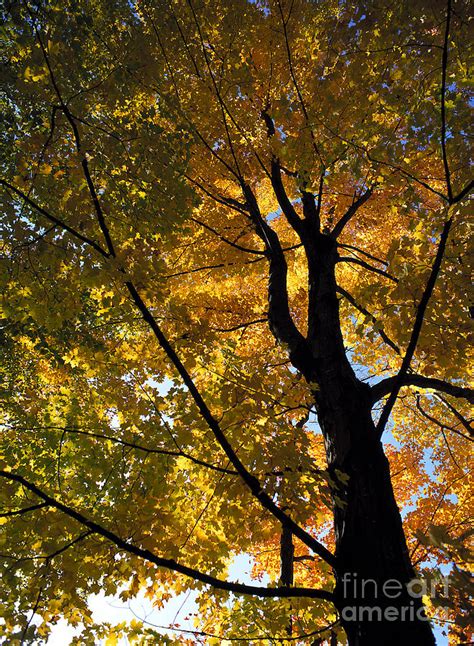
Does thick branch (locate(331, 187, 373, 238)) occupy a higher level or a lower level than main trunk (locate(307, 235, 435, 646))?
higher

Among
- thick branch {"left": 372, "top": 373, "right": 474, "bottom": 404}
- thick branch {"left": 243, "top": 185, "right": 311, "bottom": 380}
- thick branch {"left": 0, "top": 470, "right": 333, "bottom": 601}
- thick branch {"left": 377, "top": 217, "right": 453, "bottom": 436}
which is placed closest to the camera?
thick branch {"left": 0, "top": 470, "right": 333, "bottom": 601}

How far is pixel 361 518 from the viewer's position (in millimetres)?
2453

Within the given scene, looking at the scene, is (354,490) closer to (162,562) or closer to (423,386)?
(423,386)

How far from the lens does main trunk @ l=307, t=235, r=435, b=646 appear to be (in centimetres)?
206

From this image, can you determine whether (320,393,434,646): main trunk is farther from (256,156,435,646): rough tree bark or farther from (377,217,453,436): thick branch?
(377,217,453,436): thick branch

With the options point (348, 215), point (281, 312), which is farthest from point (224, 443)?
point (348, 215)

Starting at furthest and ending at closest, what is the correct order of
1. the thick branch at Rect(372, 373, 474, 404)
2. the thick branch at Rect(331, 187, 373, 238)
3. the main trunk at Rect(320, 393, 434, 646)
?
the thick branch at Rect(331, 187, 373, 238) → the thick branch at Rect(372, 373, 474, 404) → the main trunk at Rect(320, 393, 434, 646)

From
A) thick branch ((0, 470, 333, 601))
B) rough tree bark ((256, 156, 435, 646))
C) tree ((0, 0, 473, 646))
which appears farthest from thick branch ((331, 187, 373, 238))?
thick branch ((0, 470, 333, 601))

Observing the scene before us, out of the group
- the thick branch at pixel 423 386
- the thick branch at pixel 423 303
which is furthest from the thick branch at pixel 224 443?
the thick branch at pixel 423 386

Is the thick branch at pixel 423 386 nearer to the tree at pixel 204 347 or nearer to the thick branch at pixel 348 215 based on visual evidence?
the tree at pixel 204 347

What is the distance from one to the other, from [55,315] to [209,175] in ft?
11.0

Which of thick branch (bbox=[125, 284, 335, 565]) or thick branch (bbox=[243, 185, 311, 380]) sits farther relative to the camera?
thick branch (bbox=[243, 185, 311, 380])

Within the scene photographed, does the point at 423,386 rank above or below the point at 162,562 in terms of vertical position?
above

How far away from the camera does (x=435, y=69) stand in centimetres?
298
